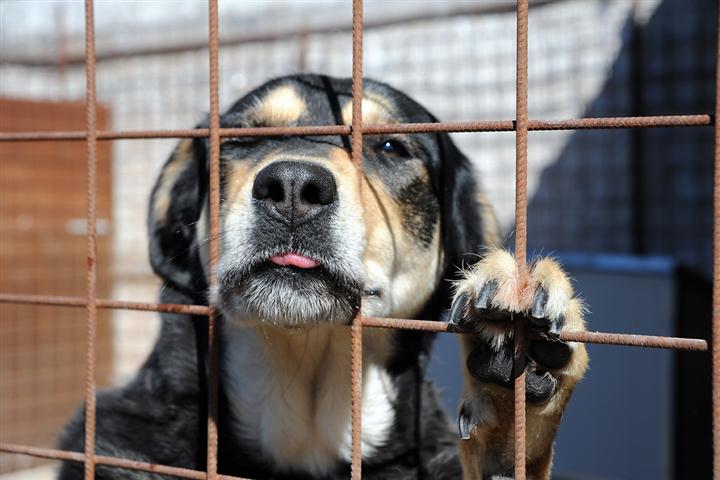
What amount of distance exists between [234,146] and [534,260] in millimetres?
1200

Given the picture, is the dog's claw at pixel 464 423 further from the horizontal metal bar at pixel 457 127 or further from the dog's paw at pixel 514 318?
the horizontal metal bar at pixel 457 127

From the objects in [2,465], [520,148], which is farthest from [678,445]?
[2,465]

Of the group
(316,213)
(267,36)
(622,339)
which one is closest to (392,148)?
(316,213)

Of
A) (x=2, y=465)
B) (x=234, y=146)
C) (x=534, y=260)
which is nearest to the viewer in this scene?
(x=534, y=260)

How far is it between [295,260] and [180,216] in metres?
1.04

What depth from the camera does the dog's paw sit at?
1506 mm

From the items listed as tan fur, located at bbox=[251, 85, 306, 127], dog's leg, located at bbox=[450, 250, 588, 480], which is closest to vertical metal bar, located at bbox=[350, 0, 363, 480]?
dog's leg, located at bbox=[450, 250, 588, 480]

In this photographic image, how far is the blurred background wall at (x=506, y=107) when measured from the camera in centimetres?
529

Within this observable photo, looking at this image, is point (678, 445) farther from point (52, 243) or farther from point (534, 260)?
point (52, 243)

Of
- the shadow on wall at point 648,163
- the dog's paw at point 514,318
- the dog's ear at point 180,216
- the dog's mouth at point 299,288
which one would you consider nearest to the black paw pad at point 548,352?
the dog's paw at point 514,318

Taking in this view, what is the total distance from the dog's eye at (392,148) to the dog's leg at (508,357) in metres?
0.84

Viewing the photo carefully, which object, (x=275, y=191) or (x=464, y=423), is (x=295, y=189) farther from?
(x=464, y=423)

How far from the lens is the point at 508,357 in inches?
60.4

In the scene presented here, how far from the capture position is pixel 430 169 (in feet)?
8.36
